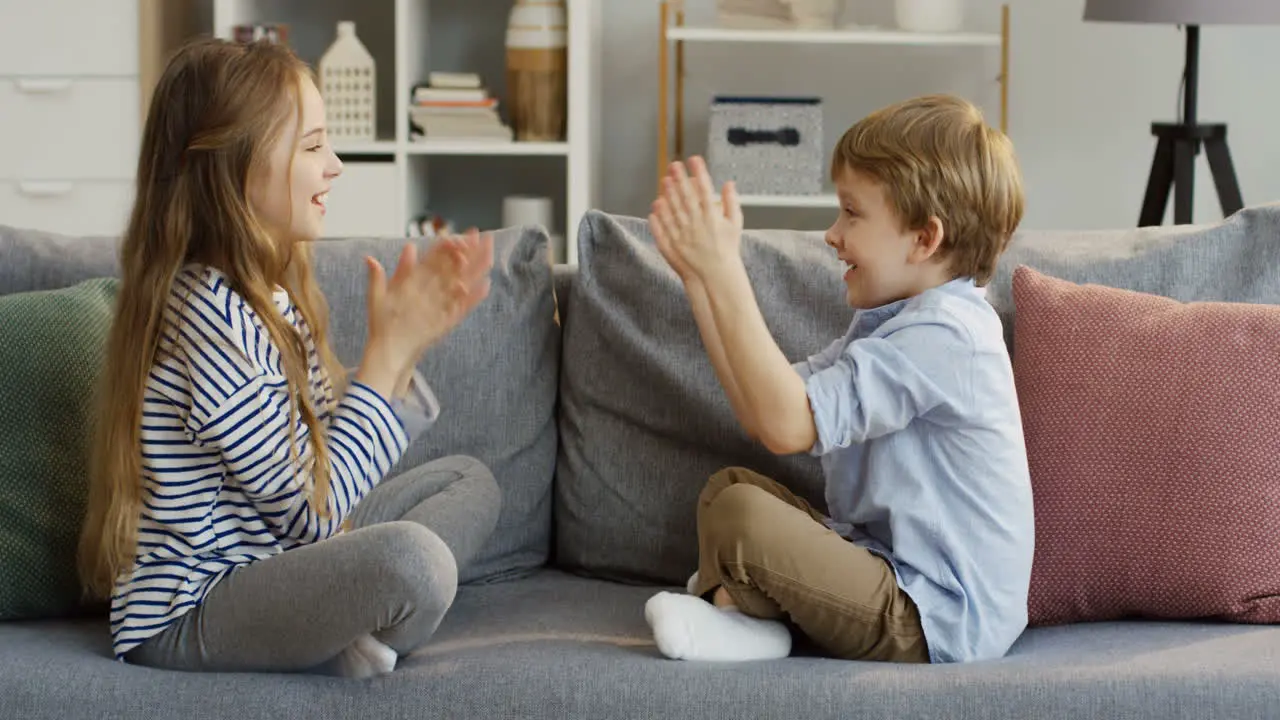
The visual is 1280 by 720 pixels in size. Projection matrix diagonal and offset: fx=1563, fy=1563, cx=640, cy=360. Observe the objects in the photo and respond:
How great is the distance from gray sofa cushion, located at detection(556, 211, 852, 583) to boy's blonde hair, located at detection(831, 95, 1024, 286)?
273mm

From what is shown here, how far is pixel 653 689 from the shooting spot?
1412mm

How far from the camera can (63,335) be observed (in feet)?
5.43

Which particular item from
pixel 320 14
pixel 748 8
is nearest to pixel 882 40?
pixel 748 8

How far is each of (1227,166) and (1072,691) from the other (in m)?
2.06

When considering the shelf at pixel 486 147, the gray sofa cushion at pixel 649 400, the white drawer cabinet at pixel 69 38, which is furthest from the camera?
the shelf at pixel 486 147

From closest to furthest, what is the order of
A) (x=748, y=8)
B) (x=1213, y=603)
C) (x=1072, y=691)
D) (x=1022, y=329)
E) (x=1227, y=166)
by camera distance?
(x=1072, y=691) → (x=1213, y=603) → (x=1022, y=329) → (x=1227, y=166) → (x=748, y=8)

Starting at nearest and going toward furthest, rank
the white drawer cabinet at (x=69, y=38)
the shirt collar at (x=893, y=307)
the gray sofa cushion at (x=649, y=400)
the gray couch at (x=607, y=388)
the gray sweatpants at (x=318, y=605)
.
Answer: the gray sweatpants at (x=318, y=605) → the shirt collar at (x=893, y=307) → the gray couch at (x=607, y=388) → the gray sofa cushion at (x=649, y=400) → the white drawer cabinet at (x=69, y=38)

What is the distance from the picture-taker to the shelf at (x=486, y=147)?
3.42 metres

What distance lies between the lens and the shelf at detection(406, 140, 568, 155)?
3.42 metres

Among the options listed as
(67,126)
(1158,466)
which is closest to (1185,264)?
(1158,466)

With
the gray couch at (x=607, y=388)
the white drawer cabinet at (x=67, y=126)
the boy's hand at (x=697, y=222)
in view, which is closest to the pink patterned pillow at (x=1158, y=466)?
the gray couch at (x=607, y=388)

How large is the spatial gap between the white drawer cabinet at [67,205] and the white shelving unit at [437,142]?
435mm

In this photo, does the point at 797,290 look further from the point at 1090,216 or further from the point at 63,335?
the point at 1090,216

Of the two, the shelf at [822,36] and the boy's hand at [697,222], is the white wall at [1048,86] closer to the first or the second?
the shelf at [822,36]
